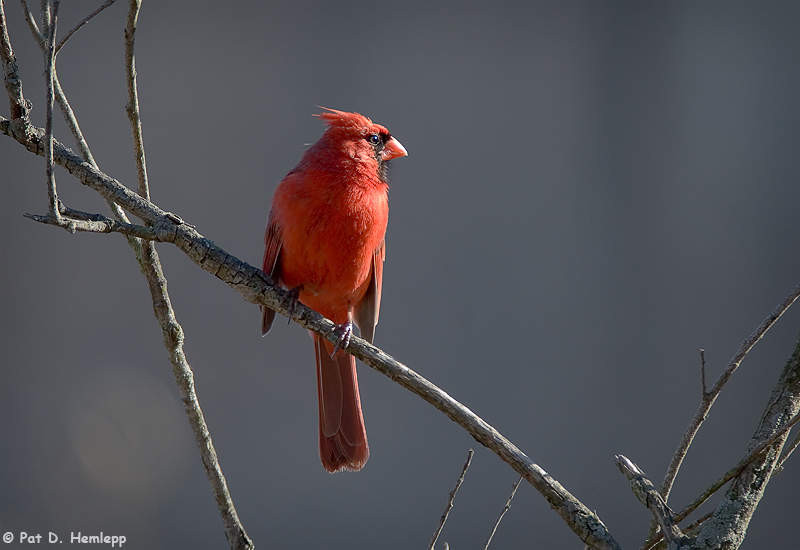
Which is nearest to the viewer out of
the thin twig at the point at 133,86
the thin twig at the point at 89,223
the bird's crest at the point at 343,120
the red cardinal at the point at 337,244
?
the thin twig at the point at 89,223

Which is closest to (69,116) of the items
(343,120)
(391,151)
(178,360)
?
(178,360)

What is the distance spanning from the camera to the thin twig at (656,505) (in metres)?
1.19

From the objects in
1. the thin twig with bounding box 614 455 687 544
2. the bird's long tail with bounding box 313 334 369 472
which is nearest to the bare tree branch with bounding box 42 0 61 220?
the thin twig with bounding box 614 455 687 544

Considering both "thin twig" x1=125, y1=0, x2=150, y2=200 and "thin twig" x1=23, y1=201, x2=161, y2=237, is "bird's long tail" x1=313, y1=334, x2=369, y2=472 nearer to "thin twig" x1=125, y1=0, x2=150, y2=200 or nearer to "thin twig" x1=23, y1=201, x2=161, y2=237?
"thin twig" x1=125, y1=0, x2=150, y2=200

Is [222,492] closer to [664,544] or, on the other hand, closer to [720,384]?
[664,544]

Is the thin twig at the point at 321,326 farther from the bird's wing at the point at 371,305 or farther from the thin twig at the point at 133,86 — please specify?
the bird's wing at the point at 371,305

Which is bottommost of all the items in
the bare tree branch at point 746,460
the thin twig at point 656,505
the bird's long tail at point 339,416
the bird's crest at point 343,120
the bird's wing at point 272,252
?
the bird's long tail at point 339,416

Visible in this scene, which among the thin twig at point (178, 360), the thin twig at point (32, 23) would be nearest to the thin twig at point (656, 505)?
the thin twig at point (178, 360)

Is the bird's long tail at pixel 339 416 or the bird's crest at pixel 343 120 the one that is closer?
the bird's long tail at pixel 339 416

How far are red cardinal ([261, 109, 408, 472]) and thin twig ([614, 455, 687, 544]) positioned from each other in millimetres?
1052

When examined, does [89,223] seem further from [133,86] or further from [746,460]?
[746,460]

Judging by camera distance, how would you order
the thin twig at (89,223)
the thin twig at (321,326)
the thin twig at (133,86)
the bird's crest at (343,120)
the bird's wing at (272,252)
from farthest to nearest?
the bird's crest at (343,120), the bird's wing at (272,252), the thin twig at (133,86), the thin twig at (321,326), the thin twig at (89,223)

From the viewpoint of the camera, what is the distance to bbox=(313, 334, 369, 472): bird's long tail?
7.70ft

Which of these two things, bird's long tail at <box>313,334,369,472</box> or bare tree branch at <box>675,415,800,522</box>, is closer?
bare tree branch at <box>675,415,800,522</box>
